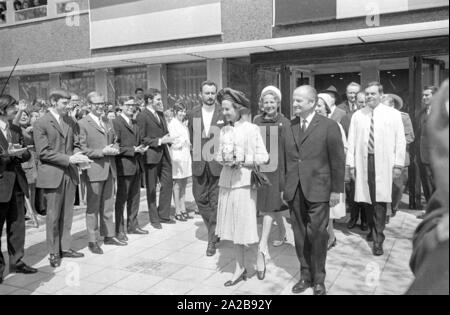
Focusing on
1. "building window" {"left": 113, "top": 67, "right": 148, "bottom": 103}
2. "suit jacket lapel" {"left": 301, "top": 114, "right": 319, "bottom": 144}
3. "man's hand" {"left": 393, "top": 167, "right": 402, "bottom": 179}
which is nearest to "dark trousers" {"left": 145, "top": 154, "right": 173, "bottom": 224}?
"suit jacket lapel" {"left": 301, "top": 114, "right": 319, "bottom": 144}

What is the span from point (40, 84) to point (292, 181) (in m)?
14.9

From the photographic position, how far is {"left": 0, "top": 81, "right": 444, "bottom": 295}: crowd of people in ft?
14.8

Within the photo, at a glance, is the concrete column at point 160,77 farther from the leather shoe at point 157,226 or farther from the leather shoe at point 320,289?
the leather shoe at point 320,289

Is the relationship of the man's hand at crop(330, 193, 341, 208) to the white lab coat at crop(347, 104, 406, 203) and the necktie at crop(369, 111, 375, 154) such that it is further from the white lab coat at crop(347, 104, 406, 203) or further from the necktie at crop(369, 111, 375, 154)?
the necktie at crop(369, 111, 375, 154)

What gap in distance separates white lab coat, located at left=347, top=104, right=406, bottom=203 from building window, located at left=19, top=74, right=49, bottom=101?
1385 centimetres

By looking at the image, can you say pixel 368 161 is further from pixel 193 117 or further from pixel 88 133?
pixel 88 133

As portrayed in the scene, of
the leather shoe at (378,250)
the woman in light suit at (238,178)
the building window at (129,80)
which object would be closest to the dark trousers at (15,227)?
the woman in light suit at (238,178)

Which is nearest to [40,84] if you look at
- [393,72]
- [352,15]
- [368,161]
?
[352,15]

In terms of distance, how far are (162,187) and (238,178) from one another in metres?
3.05

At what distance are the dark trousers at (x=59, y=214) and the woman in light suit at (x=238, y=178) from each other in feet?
6.89

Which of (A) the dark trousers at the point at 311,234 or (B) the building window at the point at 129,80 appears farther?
(B) the building window at the point at 129,80

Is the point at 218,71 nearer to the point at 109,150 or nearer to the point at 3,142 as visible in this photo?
the point at 109,150

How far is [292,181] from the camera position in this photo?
4.58 m

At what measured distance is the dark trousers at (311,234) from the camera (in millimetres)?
4426
